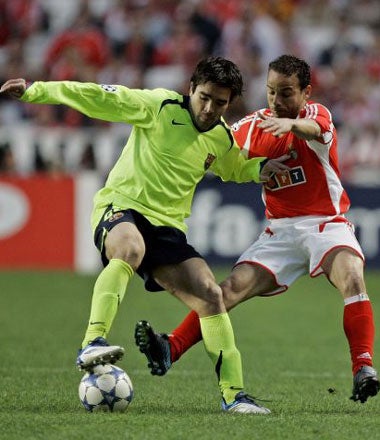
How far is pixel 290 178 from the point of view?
6.57 metres

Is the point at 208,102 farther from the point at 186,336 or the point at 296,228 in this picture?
the point at 186,336

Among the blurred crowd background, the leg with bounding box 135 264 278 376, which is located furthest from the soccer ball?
the blurred crowd background

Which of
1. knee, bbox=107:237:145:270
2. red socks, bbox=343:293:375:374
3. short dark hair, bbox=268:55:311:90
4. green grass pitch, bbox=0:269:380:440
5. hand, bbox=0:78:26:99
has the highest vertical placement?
short dark hair, bbox=268:55:311:90

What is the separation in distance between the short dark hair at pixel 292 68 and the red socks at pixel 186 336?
5.04 feet

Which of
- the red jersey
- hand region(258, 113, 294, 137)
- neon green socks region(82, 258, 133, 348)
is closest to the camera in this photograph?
neon green socks region(82, 258, 133, 348)

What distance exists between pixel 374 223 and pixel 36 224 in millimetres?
4477

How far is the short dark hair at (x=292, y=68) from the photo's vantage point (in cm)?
632

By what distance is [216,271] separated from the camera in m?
14.1

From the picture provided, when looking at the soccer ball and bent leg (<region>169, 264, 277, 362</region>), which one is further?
bent leg (<region>169, 264, 277, 362</region>)

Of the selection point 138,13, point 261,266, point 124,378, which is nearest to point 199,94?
point 261,266

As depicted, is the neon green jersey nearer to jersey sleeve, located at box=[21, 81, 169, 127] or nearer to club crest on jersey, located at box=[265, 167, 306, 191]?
jersey sleeve, located at box=[21, 81, 169, 127]

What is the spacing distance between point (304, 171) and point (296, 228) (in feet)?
1.15

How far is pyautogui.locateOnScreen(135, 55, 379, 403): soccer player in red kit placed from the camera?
620 centimetres

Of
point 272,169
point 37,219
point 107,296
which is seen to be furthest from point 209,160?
point 37,219
